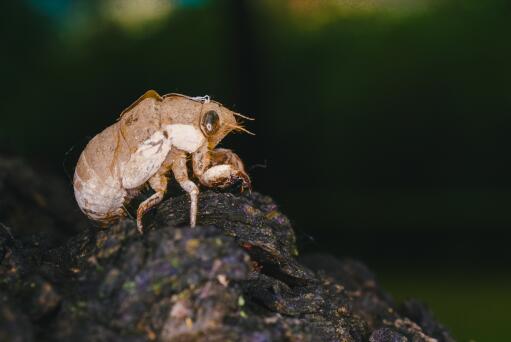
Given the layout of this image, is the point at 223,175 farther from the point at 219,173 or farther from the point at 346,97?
the point at 346,97

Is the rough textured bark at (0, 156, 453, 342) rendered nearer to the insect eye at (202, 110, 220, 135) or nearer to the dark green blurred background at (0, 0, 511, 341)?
the insect eye at (202, 110, 220, 135)

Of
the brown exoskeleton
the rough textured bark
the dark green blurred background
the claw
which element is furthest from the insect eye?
the dark green blurred background

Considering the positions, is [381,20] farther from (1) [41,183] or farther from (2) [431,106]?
(1) [41,183]

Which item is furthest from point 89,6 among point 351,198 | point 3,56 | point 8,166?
point 351,198

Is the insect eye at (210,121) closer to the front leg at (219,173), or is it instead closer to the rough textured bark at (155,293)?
the front leg at (219,173)

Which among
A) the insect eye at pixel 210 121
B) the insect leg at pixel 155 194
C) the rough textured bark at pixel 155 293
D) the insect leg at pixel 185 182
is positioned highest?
the insect eye at pixel 210 121

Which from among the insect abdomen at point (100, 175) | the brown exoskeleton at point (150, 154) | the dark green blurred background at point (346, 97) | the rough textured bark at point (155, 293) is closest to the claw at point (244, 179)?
the brown exoskeleton at point (150, 154)

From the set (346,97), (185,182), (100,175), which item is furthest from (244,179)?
(346,97)
